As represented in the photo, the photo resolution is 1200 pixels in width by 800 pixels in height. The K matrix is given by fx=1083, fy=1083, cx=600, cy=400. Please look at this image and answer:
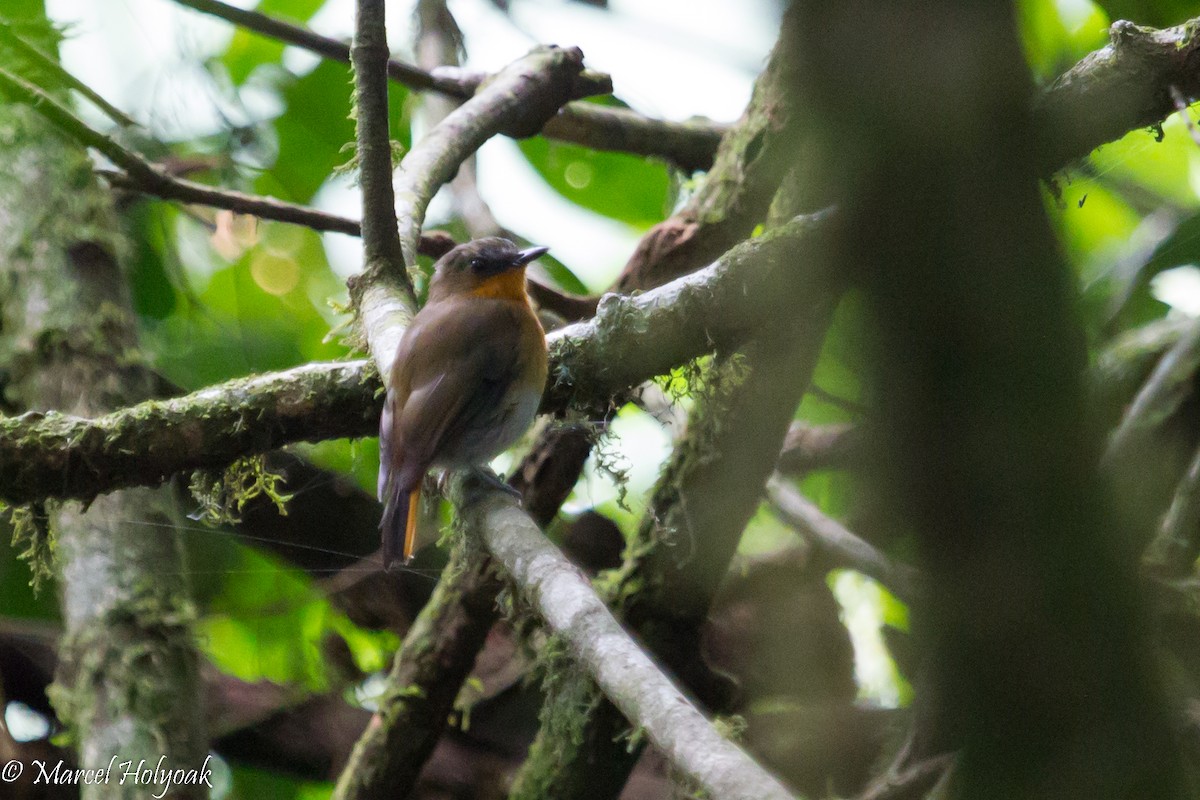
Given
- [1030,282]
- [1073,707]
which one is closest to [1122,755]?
[1073,707]

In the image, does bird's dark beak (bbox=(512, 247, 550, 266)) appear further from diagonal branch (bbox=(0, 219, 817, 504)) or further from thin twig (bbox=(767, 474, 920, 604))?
thin twig (bbox=(767, 474, 920, 604))

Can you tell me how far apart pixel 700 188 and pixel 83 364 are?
87.9 inches

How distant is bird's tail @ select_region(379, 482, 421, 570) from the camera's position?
282 centimetres

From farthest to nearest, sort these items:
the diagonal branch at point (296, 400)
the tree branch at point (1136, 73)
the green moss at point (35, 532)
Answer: the green moss at point (35, 532) < the diagonal branch at point (296, 400) < the tree branch at point (1136, 73)

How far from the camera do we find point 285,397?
253cm

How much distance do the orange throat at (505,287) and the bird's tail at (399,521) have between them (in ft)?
2.73

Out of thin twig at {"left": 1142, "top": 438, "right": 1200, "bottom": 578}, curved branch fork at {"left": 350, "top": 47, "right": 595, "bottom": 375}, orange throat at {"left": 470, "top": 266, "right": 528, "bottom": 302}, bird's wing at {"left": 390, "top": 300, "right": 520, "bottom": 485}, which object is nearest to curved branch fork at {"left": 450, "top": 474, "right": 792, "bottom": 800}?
bird's wing at {"left": 390, "top": 300, "right": 520, "bottom": 485}

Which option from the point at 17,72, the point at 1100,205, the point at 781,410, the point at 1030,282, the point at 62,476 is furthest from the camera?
the point at 1100,205

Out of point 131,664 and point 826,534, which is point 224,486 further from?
point 826,534

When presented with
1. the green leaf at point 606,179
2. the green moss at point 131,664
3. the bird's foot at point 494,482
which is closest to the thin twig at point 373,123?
the bird's foot at point 494,482

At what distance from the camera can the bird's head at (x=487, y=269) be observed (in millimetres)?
3600

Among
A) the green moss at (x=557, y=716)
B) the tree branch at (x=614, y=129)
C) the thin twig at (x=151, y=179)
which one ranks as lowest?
the green moss at (x=557, y=716)

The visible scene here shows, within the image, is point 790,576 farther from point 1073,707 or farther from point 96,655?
point 1073,707

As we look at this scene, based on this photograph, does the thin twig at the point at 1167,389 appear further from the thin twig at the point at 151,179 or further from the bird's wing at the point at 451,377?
the thin twig at the point at 151,179
